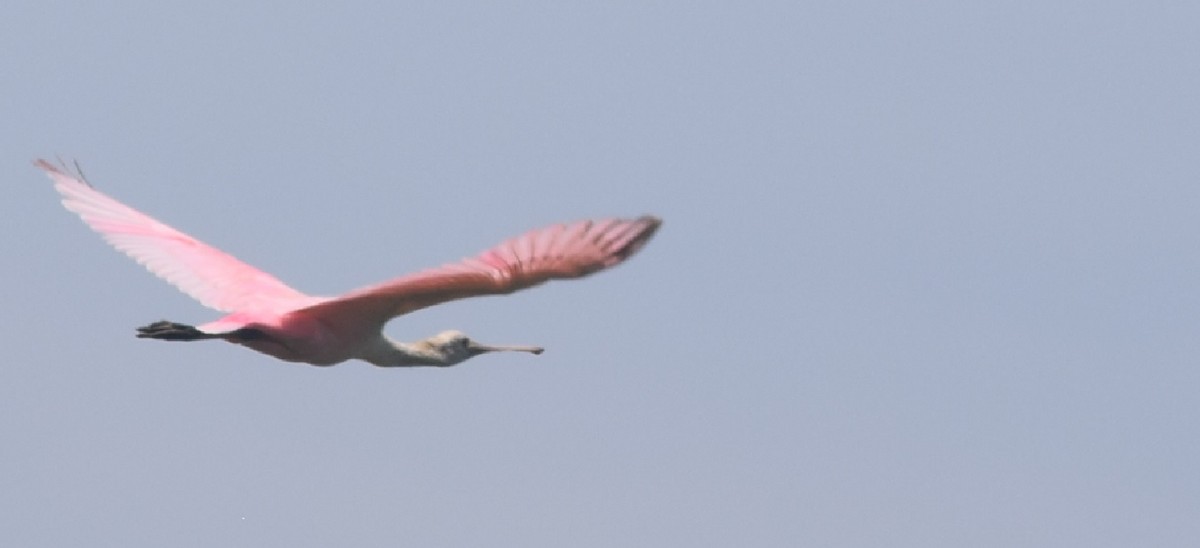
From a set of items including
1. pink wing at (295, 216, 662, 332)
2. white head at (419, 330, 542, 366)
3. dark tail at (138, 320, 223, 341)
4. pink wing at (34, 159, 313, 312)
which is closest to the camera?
pink wing at (295, 216, 662, 332)

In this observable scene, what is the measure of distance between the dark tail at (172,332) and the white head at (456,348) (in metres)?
2.46

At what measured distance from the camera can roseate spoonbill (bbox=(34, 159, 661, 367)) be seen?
1169 centimetres

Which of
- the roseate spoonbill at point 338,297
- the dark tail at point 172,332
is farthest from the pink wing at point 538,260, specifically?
the dark tail at point 172,332

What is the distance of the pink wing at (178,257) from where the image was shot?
14.5 metres

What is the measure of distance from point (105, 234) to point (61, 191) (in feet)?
2.44

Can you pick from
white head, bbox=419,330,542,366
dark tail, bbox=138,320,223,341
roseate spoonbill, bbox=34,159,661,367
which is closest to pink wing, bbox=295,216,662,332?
roseate spoonbill, bbox=34,159,661,367

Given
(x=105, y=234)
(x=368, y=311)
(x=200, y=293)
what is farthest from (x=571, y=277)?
(x=105, y=234)

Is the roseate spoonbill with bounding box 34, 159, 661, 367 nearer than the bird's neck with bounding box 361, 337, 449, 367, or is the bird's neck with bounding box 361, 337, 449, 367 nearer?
the roseate spoonbill with bounding box 34, 159, 661, 367

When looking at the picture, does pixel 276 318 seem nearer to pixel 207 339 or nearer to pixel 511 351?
pixel 207 339

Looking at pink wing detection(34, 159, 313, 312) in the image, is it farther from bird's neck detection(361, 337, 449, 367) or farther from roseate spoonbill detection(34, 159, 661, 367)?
bird's neck detection(361, 337, 449, 367)

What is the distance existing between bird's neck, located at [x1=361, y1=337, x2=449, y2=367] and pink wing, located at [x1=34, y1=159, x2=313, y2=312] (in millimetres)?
524

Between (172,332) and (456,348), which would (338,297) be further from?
(456,348)

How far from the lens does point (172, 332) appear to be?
44.0ft

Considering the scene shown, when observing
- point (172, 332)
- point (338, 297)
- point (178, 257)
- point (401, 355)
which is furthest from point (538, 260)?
point (178, 257)
